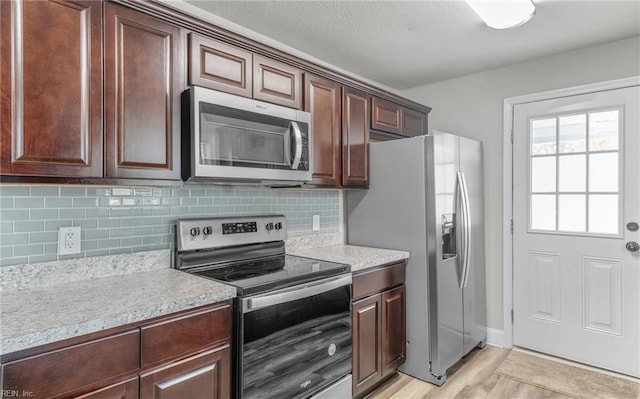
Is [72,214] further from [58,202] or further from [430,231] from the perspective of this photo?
[430,231]

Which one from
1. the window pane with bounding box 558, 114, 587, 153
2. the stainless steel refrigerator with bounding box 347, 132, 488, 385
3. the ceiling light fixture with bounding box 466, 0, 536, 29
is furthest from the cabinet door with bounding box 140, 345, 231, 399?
the window pane with bounding box 558, 114, 587, 153

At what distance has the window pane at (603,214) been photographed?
2623 millimetres

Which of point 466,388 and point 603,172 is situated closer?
point 466,388

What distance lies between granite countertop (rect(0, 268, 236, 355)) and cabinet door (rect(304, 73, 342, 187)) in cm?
109

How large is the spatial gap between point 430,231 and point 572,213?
1.26 meters

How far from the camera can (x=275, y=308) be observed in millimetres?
1682

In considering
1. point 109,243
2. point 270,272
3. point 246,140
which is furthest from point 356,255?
point 109,243

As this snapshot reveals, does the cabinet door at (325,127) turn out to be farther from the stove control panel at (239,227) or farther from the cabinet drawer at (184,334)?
the cabinet drawer at (184,334)

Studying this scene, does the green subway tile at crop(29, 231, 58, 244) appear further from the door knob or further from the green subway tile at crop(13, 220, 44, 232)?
the door knob

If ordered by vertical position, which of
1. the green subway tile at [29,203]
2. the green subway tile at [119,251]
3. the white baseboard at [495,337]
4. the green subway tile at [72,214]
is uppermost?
the green subway tile at [29,203]

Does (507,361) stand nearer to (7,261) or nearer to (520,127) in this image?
(520,127)

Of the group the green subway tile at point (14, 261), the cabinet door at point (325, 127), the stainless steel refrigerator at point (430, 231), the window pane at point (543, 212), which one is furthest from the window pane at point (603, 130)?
the green subway tile at point (14, 261)

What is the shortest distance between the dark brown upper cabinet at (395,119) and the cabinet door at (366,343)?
1.36 m

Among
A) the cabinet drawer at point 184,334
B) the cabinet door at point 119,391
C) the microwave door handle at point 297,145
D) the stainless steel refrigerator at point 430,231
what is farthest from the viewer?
the stainless steel refrigerator at point 430,231
